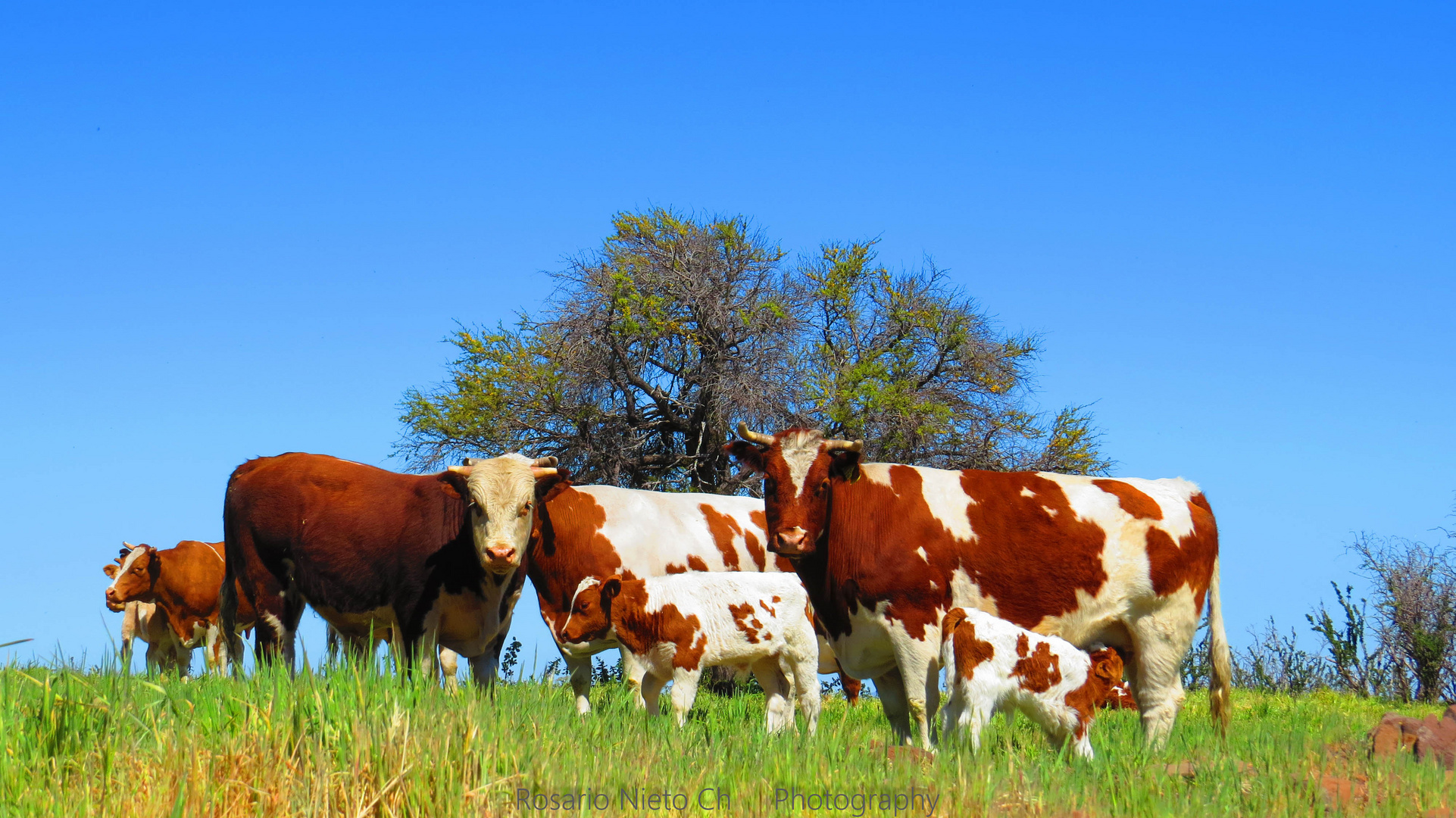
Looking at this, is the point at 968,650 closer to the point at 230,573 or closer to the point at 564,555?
the point at 564,555

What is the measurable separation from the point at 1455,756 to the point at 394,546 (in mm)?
8469

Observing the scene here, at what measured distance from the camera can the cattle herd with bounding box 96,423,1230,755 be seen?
9578 mm

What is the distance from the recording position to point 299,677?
646cm

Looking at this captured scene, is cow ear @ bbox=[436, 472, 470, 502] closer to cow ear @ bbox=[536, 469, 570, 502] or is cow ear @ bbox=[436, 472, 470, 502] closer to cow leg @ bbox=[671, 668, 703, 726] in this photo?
cow ear @ bbox=[536, 469, 570, 502]

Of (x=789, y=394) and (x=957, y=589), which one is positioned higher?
(x=789, y=394)

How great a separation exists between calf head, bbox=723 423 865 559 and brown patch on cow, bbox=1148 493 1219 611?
2629 mm

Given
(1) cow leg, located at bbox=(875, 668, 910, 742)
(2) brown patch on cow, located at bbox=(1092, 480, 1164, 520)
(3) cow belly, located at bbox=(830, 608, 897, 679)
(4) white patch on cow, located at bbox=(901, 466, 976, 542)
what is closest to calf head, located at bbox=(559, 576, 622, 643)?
(3) cow belly, located at bbox=(830, 608, 897, 679)

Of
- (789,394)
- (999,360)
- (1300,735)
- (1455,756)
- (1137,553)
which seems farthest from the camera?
(999,360)

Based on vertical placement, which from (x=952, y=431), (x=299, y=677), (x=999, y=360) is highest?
(x=999, y=360)

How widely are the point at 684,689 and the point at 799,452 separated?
83.1 inches

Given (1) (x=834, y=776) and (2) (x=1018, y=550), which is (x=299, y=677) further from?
(2) (x=1018, y=550)

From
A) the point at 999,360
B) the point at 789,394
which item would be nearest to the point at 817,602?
the point at 789,394

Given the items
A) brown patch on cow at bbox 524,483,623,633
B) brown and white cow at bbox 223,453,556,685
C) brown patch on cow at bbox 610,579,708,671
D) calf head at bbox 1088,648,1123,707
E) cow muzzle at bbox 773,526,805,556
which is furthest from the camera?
brown patch on cow at bbox 524,483,623,633

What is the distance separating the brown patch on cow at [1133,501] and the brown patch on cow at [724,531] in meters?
4.31
